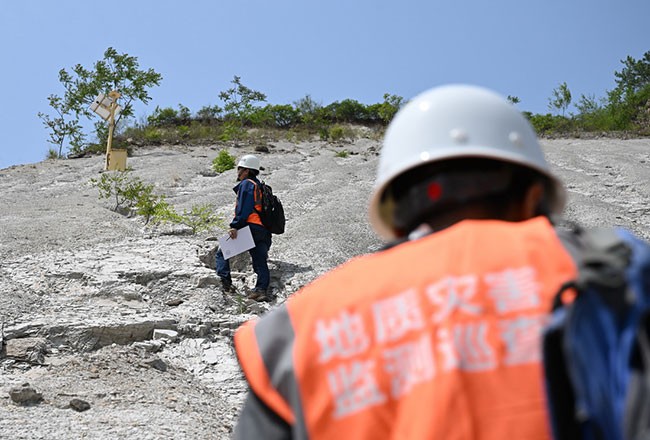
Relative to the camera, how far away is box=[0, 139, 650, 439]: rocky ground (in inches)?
191

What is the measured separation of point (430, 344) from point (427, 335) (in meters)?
0.02

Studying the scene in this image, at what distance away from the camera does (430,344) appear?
1172 mm

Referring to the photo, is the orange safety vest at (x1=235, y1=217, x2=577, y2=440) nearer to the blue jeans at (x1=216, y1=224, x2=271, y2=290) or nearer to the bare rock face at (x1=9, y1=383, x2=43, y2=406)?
the bare rock face at (x1=9, y1=383, x2=43, y2=406)

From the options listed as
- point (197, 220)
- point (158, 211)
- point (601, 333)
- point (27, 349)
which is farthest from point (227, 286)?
point (601, 333)

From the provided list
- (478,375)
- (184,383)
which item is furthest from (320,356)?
(184,383)

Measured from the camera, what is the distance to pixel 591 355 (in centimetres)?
103

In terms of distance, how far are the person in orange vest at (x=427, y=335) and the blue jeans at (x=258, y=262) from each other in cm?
649

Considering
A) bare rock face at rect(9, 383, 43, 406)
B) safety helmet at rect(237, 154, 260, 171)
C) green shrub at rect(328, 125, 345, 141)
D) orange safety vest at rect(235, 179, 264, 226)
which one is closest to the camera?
bare rock face at rect(9, 383, 43, 406)

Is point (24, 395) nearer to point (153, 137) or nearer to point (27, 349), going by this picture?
point (27, 349)

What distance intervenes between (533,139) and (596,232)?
46 centimetres

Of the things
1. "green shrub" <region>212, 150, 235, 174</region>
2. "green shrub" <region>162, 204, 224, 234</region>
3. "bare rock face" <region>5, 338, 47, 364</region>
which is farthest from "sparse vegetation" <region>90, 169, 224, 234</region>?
"green shrub" <region>212, 150, 235, 174</region>

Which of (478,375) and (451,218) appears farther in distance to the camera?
(451,218)

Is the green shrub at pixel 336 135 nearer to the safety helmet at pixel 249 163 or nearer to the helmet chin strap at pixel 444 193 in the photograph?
the safety helmet at pixel 249 163

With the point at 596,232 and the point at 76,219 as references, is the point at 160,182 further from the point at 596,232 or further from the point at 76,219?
the point at 596,232
